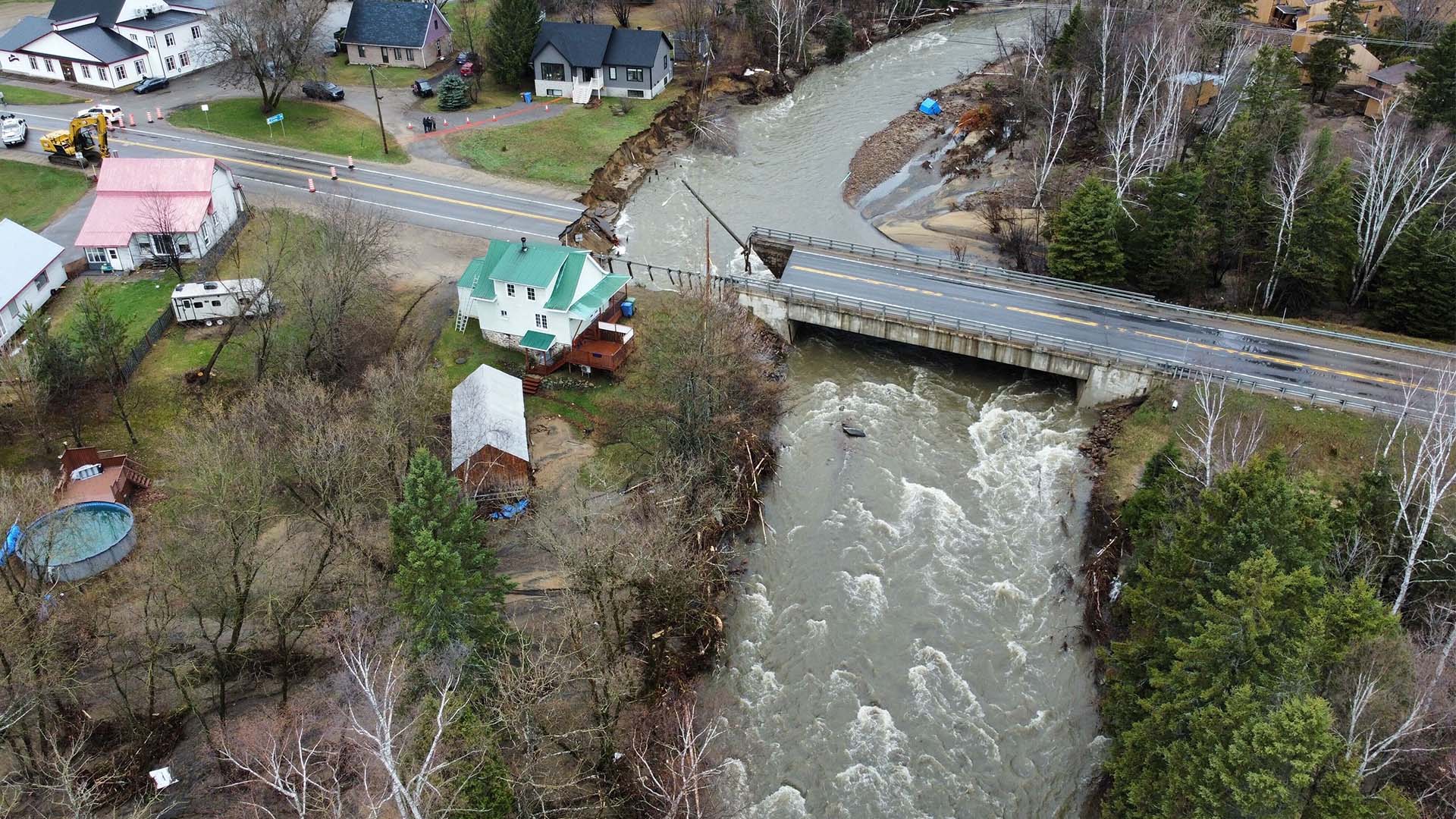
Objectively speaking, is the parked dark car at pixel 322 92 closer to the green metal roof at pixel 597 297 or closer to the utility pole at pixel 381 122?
the utility pole at pixel 381 122

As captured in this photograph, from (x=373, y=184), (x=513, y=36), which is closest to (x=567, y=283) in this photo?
(x=373, y=184)

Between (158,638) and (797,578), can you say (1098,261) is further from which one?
(158,638)

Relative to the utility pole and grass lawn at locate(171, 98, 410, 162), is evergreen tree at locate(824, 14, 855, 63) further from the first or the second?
grass lawn at locate(171, 98, 410, 162)

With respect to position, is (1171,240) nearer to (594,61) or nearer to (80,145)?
(594,61)

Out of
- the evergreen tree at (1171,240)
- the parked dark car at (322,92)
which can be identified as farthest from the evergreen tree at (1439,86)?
the parked dark car at (322,92)

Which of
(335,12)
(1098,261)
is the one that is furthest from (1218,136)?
(335,12)
